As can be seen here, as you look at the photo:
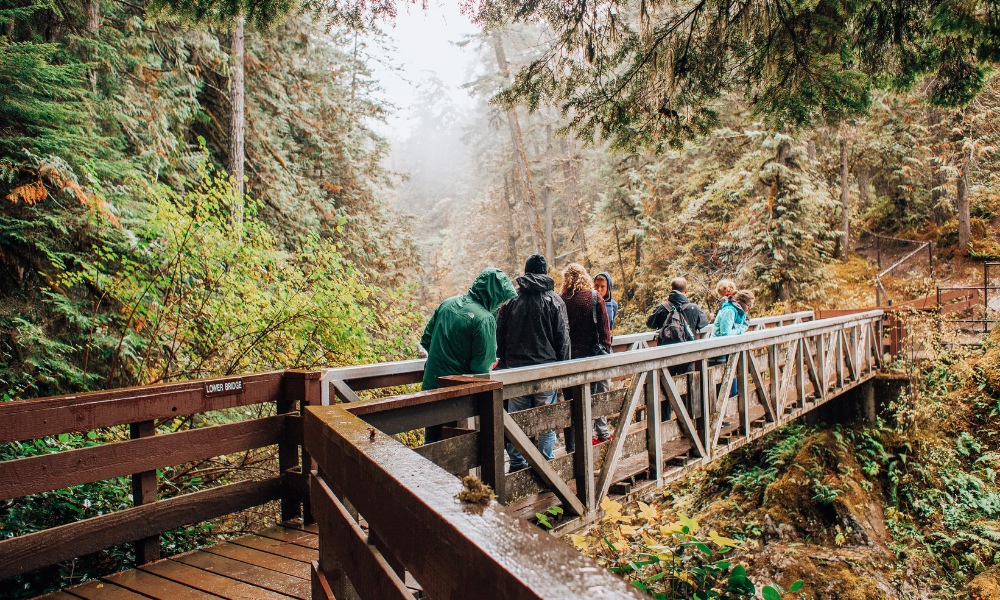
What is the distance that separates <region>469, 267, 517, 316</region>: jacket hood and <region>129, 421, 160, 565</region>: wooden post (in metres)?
2.08

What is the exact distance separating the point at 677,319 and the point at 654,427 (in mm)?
2123

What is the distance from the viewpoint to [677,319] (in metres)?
6.22

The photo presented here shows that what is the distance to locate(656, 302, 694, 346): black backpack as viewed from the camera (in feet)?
20.2

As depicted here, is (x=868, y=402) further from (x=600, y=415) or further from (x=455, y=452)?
(x=455, y=452)

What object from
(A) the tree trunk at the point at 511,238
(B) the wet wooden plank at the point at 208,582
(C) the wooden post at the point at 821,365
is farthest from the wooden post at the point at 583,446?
(A) the tree trunk at the point at 511,238

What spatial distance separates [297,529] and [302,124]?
40.9ft

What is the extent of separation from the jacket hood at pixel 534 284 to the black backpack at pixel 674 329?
2583mm

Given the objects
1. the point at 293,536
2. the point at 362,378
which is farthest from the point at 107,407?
the point at 362,378

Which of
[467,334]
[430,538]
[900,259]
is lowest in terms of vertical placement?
[430,538]

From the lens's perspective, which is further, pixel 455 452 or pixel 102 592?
pixel 455 452

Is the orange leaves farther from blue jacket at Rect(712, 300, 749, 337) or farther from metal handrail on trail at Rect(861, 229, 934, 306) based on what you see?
metal handrail on trail at Rect(861, 229, 934, 306)

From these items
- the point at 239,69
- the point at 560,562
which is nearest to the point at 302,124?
the point at 239,69

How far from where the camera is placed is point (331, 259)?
6.22 meters

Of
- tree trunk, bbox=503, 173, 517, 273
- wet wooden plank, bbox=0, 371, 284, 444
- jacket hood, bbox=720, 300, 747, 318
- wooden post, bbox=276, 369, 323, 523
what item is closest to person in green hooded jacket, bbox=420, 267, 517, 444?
wooden post, bbox=276, 369, 323, 523
